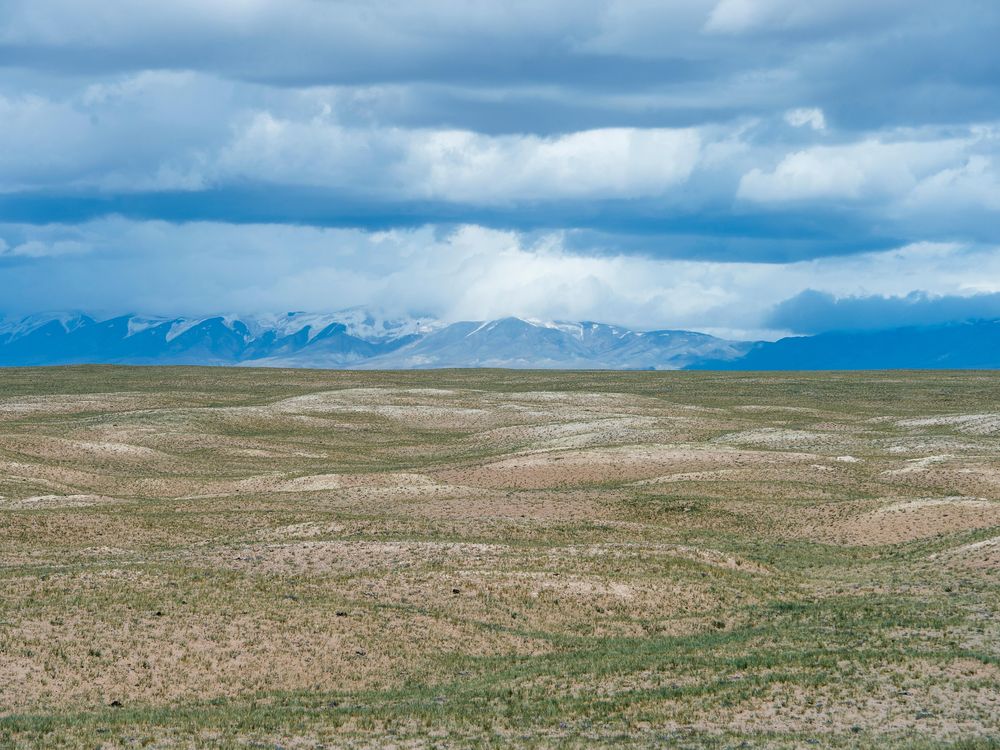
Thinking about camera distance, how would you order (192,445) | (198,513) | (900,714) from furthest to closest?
(192,445)
(198,513)
(900,714)

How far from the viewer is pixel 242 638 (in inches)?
1258

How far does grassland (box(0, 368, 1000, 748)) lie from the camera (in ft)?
85.3

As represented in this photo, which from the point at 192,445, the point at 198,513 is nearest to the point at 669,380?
the point at 192,445

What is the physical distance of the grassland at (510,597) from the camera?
26.0 metres

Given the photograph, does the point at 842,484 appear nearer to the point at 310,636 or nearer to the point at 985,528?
the point at 985,528

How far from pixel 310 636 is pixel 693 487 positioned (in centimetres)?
3420

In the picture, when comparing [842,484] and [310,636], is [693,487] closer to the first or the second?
[842,484]

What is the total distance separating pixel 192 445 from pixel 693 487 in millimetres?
44439

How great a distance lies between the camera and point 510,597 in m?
37.9

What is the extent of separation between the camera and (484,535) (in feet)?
164

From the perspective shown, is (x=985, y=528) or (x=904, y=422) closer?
(x=985, y=528)

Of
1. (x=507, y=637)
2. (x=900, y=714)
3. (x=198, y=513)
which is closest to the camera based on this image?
(x=900, y=714)

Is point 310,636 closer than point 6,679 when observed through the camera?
No

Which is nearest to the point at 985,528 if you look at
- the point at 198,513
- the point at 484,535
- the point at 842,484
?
the point at 842,484
